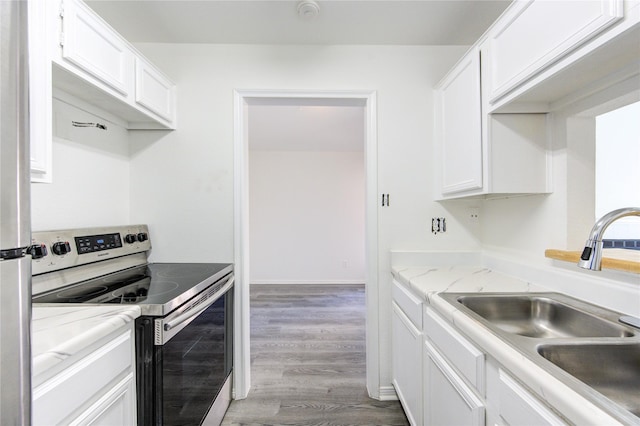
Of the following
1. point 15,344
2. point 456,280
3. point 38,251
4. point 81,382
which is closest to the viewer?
point 15,344

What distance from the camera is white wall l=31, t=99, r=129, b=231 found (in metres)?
1.37

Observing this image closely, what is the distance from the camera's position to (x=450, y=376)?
1047 mm

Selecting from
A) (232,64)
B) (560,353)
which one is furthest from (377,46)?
(560,353)

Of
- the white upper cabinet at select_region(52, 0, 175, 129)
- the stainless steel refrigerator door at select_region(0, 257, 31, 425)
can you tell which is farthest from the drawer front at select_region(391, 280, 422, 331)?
the white upper cabinet at select_region(52, 0, 175, 129)

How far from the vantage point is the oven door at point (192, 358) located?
→ 1037 millimetres

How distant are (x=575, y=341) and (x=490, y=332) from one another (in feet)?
0.69

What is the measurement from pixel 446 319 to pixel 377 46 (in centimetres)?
177

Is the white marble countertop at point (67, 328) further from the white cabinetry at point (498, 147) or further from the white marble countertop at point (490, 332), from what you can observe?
the white cabinetry at point (498, 147)

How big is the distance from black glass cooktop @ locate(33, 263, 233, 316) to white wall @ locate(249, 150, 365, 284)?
3.11m

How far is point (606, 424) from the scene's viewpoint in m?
0.50

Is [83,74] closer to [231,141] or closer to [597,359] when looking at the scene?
[231,141]

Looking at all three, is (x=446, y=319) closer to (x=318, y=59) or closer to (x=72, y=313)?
(x=72, y=313)

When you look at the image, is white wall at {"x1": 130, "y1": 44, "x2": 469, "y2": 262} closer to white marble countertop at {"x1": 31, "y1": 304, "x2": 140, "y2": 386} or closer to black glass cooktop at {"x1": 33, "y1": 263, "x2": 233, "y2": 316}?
black glass cooktop at {"x1": 33, "y1": 263, "x2": 233, "y2": 316}

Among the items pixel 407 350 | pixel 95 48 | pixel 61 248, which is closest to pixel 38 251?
pixel 61 248
